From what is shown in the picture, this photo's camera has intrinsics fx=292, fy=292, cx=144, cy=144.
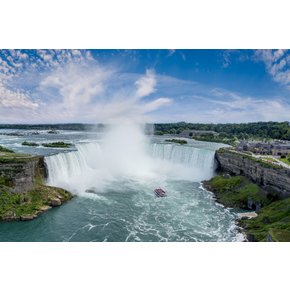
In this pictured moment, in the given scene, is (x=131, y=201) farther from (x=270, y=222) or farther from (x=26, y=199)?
(x=270, y=222)

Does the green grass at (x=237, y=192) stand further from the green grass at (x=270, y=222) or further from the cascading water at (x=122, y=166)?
the cascading water at (x=122, y=166)

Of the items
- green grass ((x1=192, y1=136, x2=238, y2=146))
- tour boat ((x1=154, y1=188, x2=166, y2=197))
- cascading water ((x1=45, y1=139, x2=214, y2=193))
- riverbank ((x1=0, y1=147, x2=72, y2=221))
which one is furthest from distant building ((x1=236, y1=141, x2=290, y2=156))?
riverbank ((x1=0, y1=147, x2=72, y2=221))

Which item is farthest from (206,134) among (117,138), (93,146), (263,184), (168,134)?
(263,184)

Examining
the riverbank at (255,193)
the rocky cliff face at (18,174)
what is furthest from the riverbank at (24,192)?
the riverbank at (255,193)

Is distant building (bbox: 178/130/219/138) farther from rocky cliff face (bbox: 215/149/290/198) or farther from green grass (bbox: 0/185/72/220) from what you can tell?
green grass (bbox: 0/185/72/220)

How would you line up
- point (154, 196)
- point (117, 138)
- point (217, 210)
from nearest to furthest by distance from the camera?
point (217, 210)
point (154, 196)
point (117, 138)

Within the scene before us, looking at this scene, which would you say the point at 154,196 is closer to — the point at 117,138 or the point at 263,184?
the point at 263,184

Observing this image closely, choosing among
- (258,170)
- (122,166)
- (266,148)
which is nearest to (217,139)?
(266,148)

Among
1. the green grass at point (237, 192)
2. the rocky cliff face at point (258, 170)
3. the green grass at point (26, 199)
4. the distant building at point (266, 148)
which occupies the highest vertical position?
the distant building at point (266, 148)
